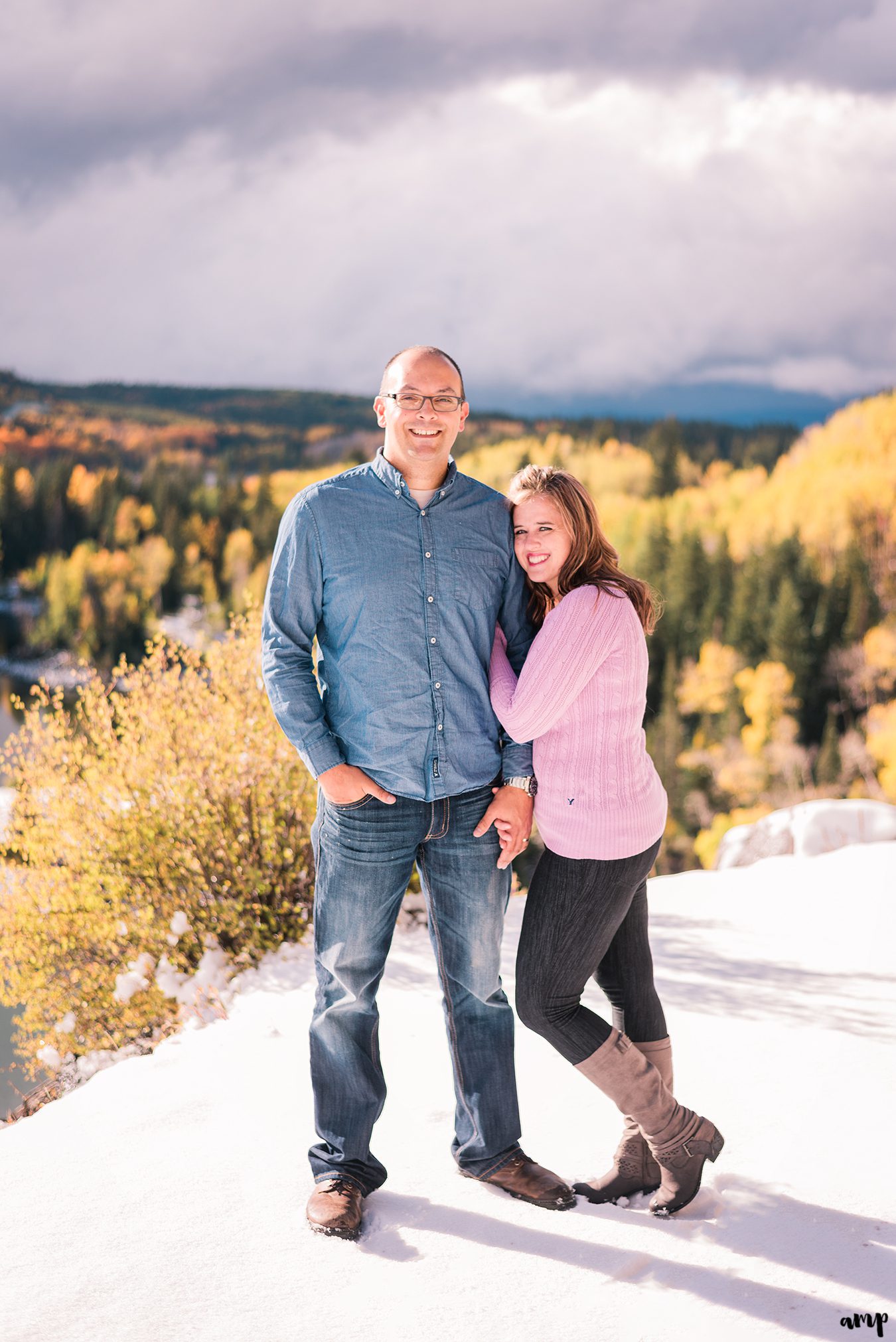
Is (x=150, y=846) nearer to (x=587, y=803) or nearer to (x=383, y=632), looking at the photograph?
(x=383, y=632)

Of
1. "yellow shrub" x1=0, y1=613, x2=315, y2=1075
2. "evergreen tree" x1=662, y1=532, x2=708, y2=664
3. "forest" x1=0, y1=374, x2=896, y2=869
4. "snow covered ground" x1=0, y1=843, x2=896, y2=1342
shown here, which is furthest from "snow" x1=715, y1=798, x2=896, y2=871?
"evergreen tree" x1=662, y1=532, x2=708, y2=664

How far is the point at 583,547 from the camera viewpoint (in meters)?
2.51

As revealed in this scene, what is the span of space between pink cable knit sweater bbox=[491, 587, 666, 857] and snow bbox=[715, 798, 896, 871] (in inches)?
215

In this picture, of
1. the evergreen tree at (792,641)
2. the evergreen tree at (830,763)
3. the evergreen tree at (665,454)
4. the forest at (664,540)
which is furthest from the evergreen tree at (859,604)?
the evergreen tree at (665,454)

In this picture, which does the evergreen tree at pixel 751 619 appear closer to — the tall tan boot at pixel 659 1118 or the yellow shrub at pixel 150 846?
the yellow shrub at pixel 150 846

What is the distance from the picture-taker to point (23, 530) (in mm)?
72250

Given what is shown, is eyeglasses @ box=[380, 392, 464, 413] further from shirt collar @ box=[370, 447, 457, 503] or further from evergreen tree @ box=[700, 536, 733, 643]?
evergreen tree @ box=[700, 536, 733, 643]

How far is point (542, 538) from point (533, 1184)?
170 cm

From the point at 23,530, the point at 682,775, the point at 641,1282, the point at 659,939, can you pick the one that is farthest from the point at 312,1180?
the point at 23,530

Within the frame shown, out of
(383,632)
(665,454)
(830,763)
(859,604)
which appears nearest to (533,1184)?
(383,632)

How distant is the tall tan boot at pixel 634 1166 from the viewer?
→ 266cm

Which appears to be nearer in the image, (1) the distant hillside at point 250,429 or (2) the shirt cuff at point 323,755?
(2) the shirt cuff at point 323,755

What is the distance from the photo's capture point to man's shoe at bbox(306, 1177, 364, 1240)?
8.36ft

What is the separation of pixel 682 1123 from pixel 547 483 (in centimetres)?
162
